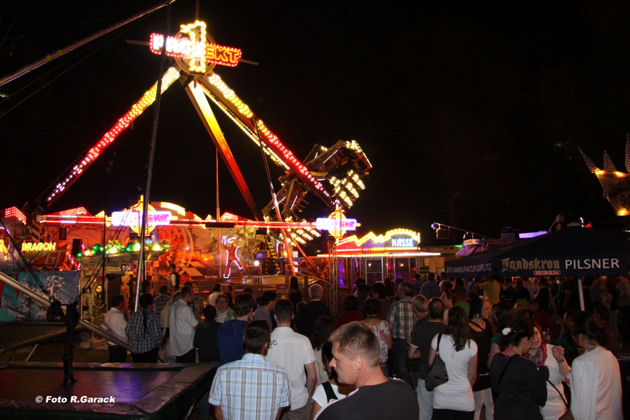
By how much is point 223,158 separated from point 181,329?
15.0 metres

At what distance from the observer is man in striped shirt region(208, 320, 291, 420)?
3.78 meters

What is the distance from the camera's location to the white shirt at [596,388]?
14.9ft

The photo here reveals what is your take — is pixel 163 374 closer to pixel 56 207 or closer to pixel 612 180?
pixel 612 180

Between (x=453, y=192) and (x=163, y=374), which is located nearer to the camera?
(x=163, y=374)

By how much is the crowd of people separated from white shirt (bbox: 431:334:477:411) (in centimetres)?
1

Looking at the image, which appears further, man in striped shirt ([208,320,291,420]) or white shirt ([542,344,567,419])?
white shirt ([542,344,567,419])

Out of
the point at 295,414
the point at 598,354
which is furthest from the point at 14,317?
the point at 598,354

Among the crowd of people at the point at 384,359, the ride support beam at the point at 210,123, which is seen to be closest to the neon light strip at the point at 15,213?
the ride support beam at the point at 210,123

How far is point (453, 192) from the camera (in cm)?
3566

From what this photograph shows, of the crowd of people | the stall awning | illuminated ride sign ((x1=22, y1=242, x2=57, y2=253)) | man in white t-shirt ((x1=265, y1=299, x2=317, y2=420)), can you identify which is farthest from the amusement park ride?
man in white t-shirt ((x1=265, y1=299, x2=317, y2=420))

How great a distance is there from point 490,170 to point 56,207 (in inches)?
1111

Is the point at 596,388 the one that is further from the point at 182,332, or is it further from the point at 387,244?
the point at 387,244

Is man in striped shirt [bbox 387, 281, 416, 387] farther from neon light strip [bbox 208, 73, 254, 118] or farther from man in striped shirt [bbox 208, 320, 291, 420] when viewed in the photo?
neon light strip [bbox 208, 73, 254, 118]

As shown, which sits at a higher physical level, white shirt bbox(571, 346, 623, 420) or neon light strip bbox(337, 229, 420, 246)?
neon light strip bbox(337, 229, 420, 246)
